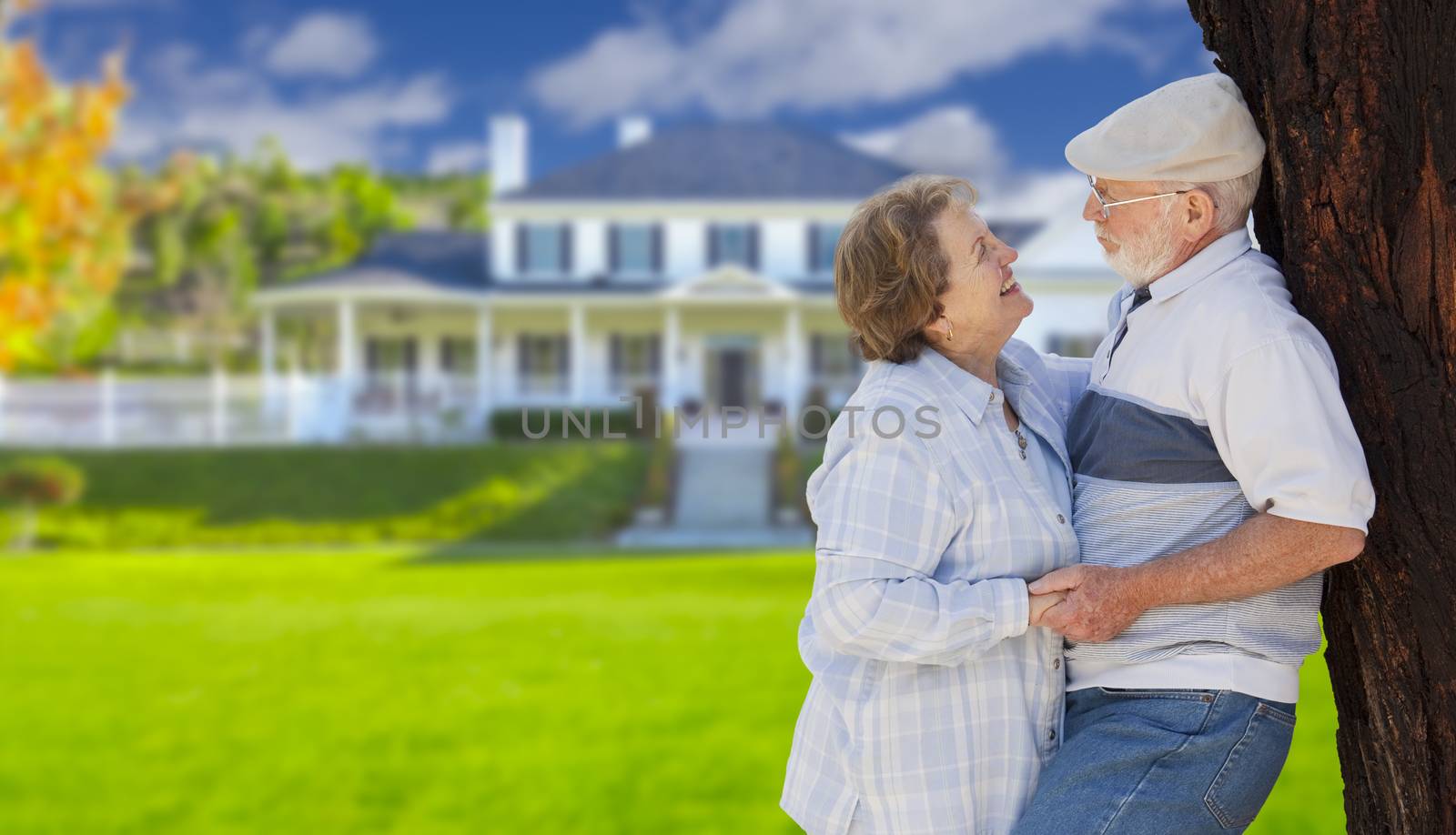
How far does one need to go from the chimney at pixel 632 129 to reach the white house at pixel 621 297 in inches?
63.0

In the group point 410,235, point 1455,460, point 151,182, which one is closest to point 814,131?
point 410,235

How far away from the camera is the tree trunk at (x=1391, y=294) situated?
2.11 meters

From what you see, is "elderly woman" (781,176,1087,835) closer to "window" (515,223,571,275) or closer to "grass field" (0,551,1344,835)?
"grass field" (0,551,1344,835)

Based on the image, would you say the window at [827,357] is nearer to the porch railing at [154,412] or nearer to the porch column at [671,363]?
Answer: the porch column at [671,363]

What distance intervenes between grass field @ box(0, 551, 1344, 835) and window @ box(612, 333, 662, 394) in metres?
19.0

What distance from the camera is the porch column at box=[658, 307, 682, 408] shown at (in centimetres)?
2923

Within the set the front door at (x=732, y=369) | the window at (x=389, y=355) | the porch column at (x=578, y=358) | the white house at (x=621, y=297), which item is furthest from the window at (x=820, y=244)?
the window at (x=389, y=355)

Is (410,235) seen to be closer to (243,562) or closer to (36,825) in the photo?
(243,562)

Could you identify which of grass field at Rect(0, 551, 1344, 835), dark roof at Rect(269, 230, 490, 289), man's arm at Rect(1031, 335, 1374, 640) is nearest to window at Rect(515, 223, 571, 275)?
dark roof at Rect(269, 230, 490, 289)

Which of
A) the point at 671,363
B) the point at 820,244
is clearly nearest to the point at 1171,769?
the point at 671,363

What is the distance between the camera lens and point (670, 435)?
85.3 feet

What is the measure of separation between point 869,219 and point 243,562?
16.2 m

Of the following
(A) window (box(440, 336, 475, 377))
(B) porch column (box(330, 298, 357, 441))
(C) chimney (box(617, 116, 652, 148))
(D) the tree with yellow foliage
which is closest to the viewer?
(D) the tree with yellow foliage

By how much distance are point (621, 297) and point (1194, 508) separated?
1087 inches
